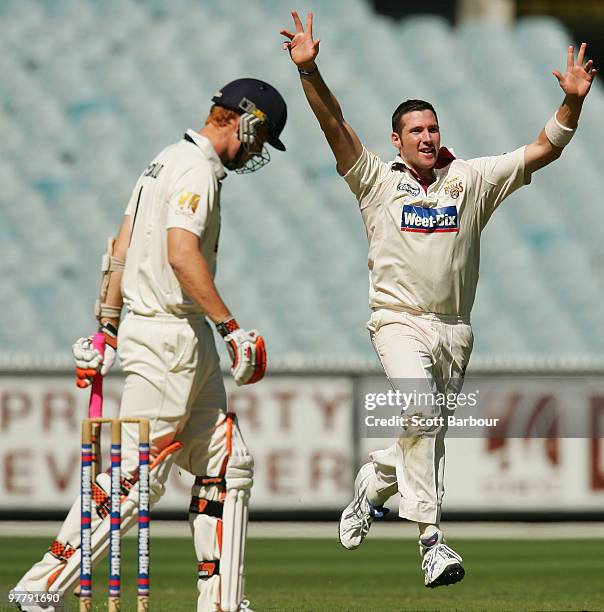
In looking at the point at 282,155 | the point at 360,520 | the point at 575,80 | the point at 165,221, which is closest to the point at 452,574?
the point at 360,520

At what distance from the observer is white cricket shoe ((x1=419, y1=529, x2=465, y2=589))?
17.1 ft

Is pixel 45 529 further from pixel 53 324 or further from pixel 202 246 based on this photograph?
pixel 202 246

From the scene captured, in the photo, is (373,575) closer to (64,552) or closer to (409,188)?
(409,188)

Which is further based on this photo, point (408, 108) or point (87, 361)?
point (408, 108)

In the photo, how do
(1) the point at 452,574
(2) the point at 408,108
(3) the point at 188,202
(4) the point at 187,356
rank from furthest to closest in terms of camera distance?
(2) the point at 408,108
(1) the point at 452,574
(4) the point at 187,356
(3) the point at 188,202

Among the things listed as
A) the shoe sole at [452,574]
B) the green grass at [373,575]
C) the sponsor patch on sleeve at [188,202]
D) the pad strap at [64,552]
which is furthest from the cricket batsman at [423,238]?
the pad strap at [64,552]

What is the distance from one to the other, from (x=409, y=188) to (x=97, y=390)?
147 cm

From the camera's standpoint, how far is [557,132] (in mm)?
5719

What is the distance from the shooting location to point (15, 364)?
456 inches

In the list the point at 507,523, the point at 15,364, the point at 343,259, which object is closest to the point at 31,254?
the point at 343,259

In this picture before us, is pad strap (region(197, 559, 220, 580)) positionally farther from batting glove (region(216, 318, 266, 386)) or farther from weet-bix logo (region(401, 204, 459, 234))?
weet-bix logo (region(401, 204, 459, 234))

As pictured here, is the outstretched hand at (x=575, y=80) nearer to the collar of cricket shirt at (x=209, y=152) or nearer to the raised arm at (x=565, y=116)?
the raised arm at (x=565, y=116)

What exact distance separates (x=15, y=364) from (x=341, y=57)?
7.61m

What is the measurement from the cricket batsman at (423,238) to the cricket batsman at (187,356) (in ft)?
1.87
